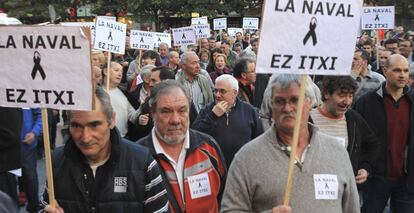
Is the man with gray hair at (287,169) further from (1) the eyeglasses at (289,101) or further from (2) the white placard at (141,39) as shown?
(2) the white placard at (141,39)

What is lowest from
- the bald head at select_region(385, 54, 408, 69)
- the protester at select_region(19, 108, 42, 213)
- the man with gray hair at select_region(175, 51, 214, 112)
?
the protester at select_region(19, 108, 42, 213)

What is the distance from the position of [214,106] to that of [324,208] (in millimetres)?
2532

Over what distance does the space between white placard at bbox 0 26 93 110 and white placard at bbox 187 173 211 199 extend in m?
0.95

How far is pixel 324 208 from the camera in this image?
2.78m

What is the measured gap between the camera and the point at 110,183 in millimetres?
2742

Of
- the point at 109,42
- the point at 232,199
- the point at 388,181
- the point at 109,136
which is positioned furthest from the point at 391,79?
the point at 109,42

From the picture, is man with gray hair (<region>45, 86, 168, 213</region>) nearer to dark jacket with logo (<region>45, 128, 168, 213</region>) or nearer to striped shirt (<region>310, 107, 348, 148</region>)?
dark jacket with logo (<region>45, 128, 168, 213</region>)

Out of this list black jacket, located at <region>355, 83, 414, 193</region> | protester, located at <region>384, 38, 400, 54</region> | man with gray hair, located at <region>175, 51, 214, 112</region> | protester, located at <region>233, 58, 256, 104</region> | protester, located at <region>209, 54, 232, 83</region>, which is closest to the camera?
black jacket, located at <region>355, 83, 414, 193</region>

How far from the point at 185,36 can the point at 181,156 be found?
1001 centimetres

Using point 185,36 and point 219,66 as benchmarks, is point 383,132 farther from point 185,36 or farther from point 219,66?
point 185,36

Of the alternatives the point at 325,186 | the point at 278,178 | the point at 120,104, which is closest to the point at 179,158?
the point at 278,178

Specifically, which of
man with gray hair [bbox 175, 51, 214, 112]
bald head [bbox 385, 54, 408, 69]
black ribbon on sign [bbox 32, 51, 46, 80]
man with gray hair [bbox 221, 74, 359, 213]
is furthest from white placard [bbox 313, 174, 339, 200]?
man with gray hair [bbox 175, 51, 214, 112]

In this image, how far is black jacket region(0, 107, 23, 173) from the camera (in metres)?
4.60

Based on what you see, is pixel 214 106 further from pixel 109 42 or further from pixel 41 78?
pixel 109 42
